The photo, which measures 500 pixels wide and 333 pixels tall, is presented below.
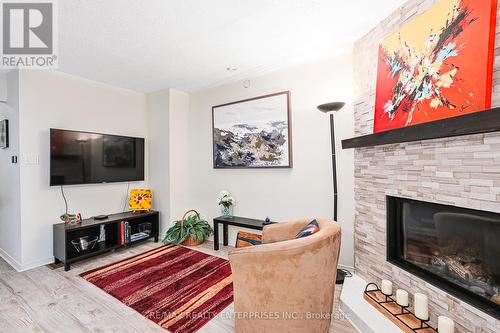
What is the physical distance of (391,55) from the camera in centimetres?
191

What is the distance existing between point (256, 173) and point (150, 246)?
6.22 feet

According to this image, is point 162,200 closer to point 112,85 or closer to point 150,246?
point 150,246

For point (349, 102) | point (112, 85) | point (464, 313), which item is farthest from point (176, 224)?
point (464, 313)

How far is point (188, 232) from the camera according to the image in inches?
137

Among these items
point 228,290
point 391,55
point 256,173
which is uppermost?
point 391,55

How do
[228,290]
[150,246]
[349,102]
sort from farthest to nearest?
[150,246], [349,102], [228,290]

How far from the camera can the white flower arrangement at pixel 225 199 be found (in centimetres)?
338

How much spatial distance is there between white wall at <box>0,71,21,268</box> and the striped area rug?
107 centimetres

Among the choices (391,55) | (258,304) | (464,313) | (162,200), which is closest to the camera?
(464,313)

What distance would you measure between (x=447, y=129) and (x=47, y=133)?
3904mm

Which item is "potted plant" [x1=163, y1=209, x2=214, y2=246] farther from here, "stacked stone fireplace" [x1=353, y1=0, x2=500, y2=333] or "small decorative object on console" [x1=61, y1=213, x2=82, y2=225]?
"stacked stone fireplace" [x1=353, y1=0, x2=500, y2=333]

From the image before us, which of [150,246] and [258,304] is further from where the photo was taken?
[150,246]

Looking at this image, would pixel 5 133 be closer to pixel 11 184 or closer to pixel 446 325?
A: pixel 11 184

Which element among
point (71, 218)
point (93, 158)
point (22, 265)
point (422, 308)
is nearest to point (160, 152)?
point (93, 158)
